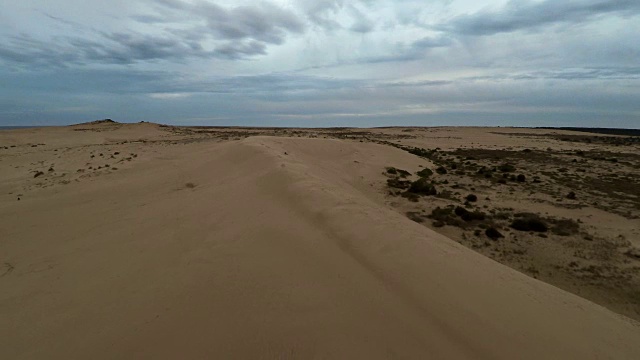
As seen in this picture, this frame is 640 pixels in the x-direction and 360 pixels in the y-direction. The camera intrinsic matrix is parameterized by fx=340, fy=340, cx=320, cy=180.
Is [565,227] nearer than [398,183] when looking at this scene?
Yes

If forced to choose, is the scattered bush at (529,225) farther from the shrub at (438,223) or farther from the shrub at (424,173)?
the shrub at (424,173)

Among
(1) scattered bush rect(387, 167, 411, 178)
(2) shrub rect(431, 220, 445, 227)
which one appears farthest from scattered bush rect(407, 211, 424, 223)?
(1) scattered bush rect(387, 167, 411, 178)

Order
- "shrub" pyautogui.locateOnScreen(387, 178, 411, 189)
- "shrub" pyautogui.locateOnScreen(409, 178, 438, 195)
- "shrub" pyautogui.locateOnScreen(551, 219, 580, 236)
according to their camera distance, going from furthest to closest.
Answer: "shrub" pyautogui.locateOnScreen(387, 178, 411, 189), "shrub" pyautogui.locateOnScreen(409, 178, 438, 195), "shrub" pyautogui.locateOnScreen(551, 219, 580, 236)

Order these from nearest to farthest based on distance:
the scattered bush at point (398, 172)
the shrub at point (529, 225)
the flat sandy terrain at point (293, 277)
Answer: the flat sandy terrain at point (293, 277)
the shrub at point (529, 225)
the scattered bush at point (398, 172)

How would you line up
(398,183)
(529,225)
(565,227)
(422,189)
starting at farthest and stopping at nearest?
(398,183) → (422,189) → (565,227) → (529,225)

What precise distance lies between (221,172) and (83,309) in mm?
7537

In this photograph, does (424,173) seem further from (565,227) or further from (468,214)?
(565,227)

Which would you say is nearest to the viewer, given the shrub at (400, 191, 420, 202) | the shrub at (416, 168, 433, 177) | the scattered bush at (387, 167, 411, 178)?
the shrub at (400, 191, 420, 202)

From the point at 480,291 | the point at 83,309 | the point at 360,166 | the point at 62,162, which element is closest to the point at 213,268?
the point at 83,309

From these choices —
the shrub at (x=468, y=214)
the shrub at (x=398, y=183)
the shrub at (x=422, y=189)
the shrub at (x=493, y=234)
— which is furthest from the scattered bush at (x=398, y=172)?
the shrub at (x=493, y=234)

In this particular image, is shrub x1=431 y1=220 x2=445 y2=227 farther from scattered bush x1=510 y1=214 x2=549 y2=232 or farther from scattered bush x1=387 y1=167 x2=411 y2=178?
scattered bush x1=387 y1=167 x2=411 y2=178

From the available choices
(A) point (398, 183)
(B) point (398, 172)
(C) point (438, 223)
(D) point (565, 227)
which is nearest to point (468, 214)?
(C) point (438, 223)

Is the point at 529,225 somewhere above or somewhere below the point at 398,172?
below

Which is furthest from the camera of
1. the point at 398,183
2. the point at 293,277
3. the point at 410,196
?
the point at 398,183
